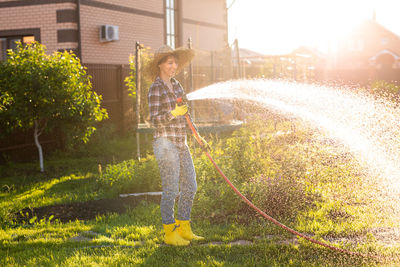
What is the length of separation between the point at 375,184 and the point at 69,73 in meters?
6.23

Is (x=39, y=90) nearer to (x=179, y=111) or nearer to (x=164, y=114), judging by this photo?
(x=164, y=114)

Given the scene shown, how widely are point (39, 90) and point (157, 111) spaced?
5312 mm

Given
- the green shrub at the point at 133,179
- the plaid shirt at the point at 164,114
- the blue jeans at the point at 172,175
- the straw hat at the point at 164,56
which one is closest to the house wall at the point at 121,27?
the green shrub at the point at 133,179

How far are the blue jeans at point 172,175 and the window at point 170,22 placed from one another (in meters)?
14.4

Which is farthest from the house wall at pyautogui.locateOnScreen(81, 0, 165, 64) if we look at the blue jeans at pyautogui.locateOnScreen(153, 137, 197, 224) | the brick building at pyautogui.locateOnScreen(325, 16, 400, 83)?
the brick building at pyautogui.locateOnScreen(325, 16, 400, 83)

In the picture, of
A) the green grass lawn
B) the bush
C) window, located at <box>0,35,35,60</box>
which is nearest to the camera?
the green grass lawn

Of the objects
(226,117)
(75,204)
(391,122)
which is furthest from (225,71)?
(75,204)

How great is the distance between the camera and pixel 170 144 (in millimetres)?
4273

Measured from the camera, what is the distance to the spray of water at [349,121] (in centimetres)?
648

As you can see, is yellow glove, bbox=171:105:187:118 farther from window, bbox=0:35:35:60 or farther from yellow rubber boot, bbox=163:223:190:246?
window, bbox=0:35:35:60

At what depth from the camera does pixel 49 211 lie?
237 inches

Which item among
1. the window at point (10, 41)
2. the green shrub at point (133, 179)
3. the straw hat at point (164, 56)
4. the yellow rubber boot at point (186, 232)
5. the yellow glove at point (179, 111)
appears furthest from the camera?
the window at point (10, 41)

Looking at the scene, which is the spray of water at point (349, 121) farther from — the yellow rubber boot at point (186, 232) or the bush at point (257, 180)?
the yellow rubber boot at point (186, 232)

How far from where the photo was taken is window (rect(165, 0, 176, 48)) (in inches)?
725
